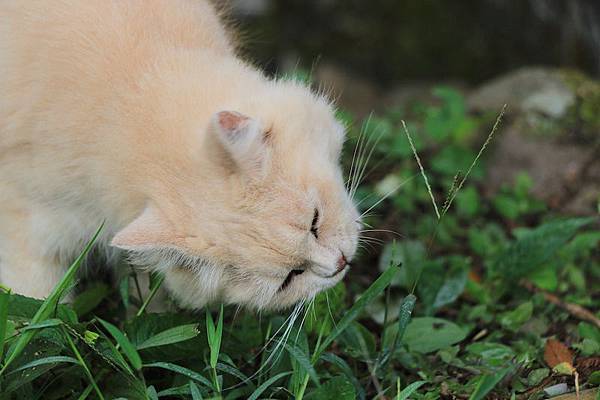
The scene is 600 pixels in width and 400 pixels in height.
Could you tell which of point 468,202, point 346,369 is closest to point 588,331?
point 346,369

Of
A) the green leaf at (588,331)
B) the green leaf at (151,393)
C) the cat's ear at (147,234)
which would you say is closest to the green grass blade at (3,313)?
the cat's ear at (147,234)

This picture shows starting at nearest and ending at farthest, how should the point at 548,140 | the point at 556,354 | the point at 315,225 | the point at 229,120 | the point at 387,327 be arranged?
the point at 229,120, the point at 315,225, the point at 556,354, the point at 387,327, the point at 548,140

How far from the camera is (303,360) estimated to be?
2.49 m

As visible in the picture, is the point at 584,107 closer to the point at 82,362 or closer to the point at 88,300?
the point at 88,300

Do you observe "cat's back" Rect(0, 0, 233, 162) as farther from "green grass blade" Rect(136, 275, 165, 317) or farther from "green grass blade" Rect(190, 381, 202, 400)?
"green grass blade" Rect(190, 381, 202, 400)

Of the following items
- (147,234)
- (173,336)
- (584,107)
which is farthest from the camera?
(584,107)

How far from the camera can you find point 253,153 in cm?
228

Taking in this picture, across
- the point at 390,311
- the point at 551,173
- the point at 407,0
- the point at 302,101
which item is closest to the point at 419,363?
the point at 390,311

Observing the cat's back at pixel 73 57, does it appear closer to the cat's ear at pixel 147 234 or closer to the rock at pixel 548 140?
the cat's ear at pixel 147 234

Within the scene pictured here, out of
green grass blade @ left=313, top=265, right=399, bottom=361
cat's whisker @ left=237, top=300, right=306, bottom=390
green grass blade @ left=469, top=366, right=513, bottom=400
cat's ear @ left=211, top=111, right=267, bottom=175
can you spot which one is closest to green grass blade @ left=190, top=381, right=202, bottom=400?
cat's whisker @ left=237, top=300, right=306, bottom=390

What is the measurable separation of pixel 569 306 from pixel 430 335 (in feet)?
2.08

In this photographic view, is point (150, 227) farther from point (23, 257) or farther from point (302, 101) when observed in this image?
point (23, 257)

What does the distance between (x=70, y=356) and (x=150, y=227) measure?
1.80ft

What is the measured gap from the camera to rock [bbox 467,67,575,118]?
15.1ft
